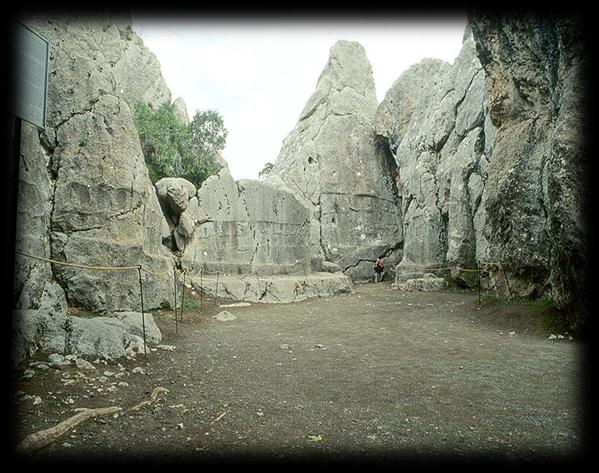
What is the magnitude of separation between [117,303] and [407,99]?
76.8ft

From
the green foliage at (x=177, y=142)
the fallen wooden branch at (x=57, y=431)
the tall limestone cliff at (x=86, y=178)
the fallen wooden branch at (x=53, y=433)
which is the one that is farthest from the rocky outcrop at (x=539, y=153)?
the green foliage at (x=177, y=142)

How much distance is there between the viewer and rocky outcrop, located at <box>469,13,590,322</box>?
7.57 m

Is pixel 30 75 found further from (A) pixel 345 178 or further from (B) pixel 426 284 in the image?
(A) pixel 345 178

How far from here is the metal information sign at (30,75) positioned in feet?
12.1

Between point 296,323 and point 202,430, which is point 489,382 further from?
point 296,323

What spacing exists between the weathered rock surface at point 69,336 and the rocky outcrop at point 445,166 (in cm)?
1372

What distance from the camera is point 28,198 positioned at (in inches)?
259

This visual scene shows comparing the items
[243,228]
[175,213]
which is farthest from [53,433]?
[243,228]

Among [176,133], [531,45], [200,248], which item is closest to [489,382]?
[531,45]

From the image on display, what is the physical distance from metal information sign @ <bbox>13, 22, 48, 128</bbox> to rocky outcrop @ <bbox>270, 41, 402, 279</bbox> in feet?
70.8

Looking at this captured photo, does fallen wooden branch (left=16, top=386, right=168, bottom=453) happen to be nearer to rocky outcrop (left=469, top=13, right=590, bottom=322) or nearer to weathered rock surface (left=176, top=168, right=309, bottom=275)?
rocky outcrop (left=469, top=13, right=590, bottom=322)

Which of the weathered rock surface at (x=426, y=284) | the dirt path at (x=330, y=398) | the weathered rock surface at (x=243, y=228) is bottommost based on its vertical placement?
the dirt path at (x=330, y=398)

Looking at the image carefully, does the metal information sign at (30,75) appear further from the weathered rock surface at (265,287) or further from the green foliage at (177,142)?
the green foliage at (177,142)

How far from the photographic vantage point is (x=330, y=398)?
14.9ft
